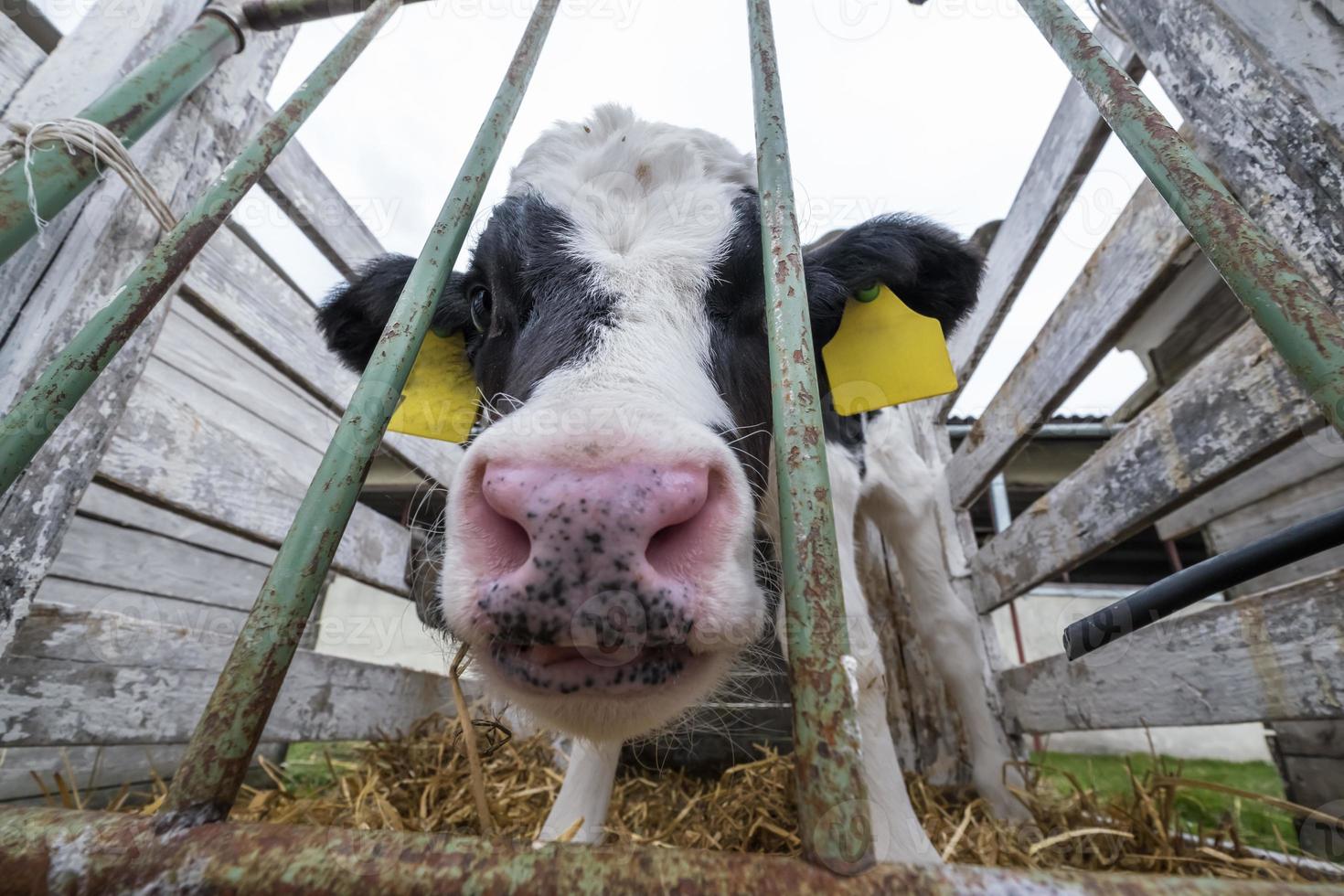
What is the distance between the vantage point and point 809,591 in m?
0.64

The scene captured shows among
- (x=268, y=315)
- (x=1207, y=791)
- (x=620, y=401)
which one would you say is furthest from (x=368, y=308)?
(x=1207, y=791)

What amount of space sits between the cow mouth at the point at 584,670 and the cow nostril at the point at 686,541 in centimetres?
12

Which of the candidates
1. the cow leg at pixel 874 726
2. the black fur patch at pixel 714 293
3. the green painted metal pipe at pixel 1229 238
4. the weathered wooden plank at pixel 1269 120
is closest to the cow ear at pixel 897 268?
the black fur patch at pixel 714 293

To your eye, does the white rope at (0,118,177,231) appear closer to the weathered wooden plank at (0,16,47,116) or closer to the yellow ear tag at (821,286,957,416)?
the weathered wooden plank at (0,16,47,116)

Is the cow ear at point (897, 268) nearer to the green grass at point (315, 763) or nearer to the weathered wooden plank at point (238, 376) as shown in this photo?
the weathered wooden plank at point (238, 376)

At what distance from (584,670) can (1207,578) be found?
77 centimetres

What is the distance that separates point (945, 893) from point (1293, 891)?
21 centimetres

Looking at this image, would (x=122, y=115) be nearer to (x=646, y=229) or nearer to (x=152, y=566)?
(x=646, y=229)

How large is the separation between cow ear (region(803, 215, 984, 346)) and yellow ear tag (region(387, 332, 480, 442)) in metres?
1.11

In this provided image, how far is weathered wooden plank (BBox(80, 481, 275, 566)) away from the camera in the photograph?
2.62m

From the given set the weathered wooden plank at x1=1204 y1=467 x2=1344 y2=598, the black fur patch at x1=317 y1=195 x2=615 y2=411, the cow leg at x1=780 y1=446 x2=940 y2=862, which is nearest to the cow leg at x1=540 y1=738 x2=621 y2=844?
the cow leg at x1=780 y1=446 x2=940 y2=862

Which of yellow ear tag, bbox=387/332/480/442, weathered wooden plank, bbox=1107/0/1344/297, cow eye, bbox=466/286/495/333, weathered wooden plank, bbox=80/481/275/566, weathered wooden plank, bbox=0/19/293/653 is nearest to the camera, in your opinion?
weathered wooden plank, bbox=1107/0/1344/297

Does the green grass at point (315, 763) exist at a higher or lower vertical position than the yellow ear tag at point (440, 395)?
lower

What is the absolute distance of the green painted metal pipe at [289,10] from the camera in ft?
5.54
